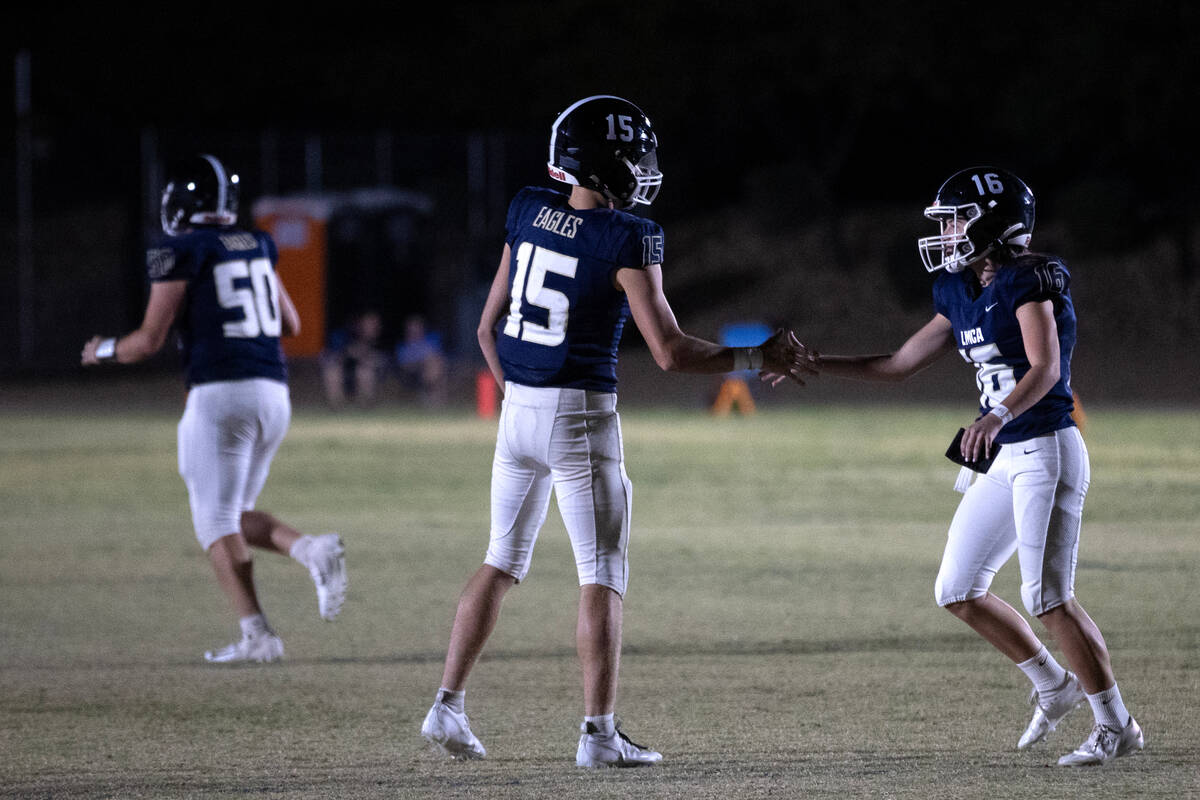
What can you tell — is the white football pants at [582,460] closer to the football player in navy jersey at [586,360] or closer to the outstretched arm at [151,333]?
the football player in navy jersey at [586,360]

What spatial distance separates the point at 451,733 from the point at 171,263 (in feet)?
9.80

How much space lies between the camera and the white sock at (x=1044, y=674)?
5.96 meters

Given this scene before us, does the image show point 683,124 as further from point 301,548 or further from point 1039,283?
point 1039,283

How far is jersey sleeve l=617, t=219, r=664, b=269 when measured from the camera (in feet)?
18.6

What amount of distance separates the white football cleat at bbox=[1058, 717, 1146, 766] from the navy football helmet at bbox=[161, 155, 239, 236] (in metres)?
4.41

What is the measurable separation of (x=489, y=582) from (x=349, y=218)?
28143mm

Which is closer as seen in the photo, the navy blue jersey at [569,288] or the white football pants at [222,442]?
the navy blue jersey at [569,288]

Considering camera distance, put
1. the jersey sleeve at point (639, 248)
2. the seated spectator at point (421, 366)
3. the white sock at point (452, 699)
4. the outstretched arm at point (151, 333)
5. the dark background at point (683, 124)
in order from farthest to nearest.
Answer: the dark background at point (683, 124)
the seated spectator at point (421, 366)
the outstretched arm at point (151, 333)
the white sock at point (452, 699)
the jersey sleeve at point (639, 248)

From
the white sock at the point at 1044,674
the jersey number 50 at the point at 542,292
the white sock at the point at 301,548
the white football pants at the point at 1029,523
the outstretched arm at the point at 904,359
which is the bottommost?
the white sock at the point at 1044,674

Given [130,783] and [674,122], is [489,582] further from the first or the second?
[674,122]

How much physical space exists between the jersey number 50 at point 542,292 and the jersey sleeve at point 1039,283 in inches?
57.9

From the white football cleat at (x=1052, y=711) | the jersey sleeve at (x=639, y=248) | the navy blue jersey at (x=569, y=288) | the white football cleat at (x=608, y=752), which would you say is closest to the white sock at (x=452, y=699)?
the white football cleat at (x=608, y=752)

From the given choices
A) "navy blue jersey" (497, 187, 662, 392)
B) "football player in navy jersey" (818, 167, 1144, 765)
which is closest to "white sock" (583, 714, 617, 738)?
"navy blue jersey" (497, 187, 662, 392)

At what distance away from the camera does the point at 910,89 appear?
40.6 m
